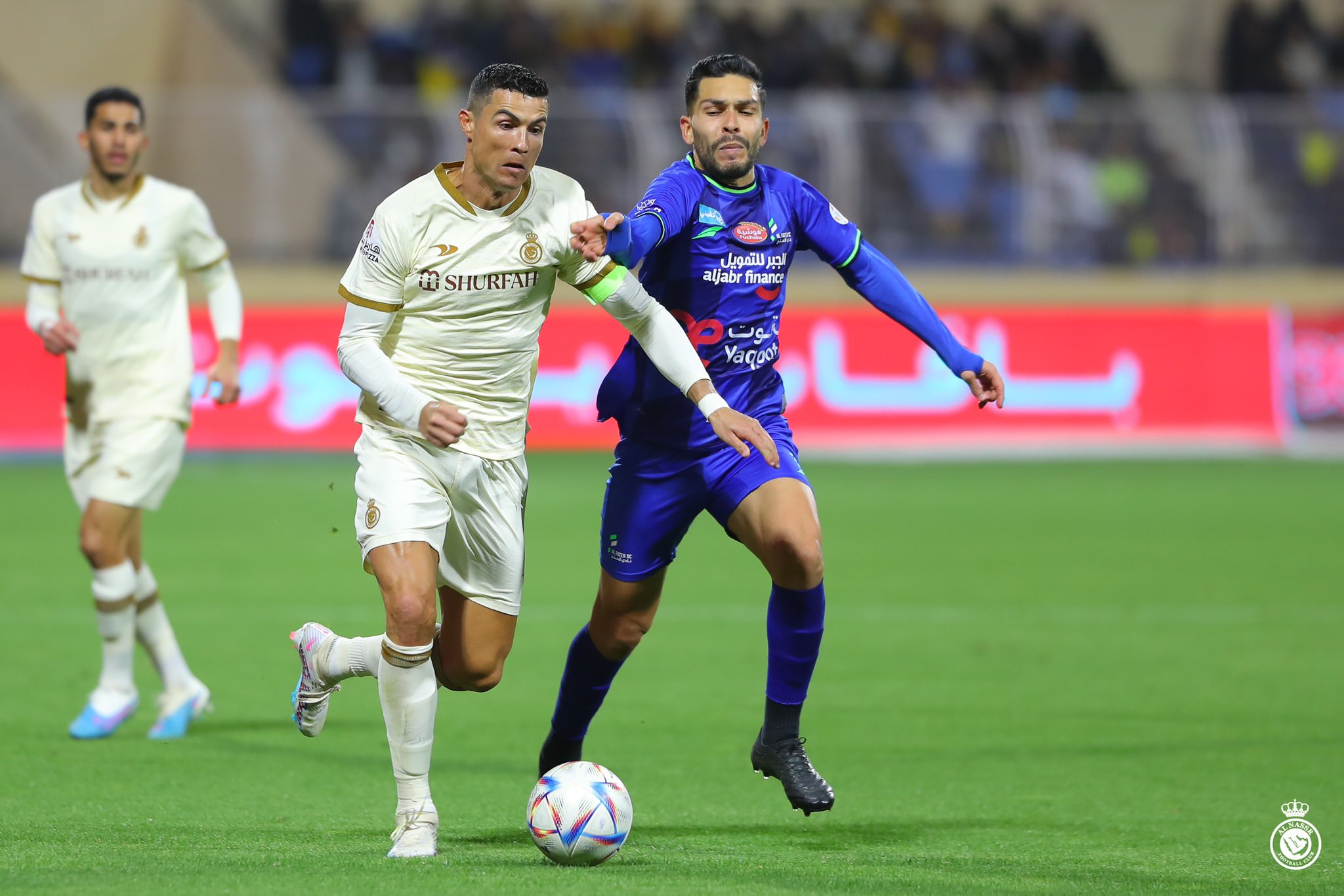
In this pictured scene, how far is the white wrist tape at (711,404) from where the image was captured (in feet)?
16.9

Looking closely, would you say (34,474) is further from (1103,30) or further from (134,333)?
(1103,30)

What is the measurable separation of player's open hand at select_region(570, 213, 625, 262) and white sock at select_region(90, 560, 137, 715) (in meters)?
3.05

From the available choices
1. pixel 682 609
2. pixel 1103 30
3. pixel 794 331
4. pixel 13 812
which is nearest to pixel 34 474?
pixel 794 331

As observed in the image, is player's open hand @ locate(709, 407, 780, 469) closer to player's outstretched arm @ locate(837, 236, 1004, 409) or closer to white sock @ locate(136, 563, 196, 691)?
player's outstretched arm @ locate(837, 236, 1004, 409)

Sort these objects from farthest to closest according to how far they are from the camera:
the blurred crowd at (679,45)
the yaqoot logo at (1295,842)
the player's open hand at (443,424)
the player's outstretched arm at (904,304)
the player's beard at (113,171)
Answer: the blurred crowd at (679,45), the player's beard at (113,171), the player's outstretched arm at (904,304), the yaqoot logo at (1295,842), the player's open hand at (443,424)

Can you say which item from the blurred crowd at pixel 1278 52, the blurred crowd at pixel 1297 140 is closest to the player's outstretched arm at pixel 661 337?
the blurred crowd at pixel 1297 140

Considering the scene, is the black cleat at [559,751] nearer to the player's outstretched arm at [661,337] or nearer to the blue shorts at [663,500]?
the blue shorts at [663,500]

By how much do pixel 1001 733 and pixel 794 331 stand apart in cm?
1018

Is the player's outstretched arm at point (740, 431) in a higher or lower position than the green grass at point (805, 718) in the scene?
higher

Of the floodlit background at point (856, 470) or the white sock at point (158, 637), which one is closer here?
the floodlit background at point (856, 470)

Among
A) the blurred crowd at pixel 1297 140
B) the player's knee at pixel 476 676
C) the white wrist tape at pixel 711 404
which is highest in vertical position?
the blurred crowd at pixel 1297 140

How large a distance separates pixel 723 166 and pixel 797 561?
50.1 inches

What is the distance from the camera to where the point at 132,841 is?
16.5 feet

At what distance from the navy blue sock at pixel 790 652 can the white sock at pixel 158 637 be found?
2799 mm
